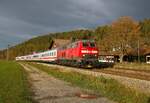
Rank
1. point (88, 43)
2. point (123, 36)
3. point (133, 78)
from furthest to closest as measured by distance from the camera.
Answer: point (123, 36) → point (88, 43) → point (133, 78)

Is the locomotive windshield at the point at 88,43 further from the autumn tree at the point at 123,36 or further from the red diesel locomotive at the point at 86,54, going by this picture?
the autumn tree at the point at 123,36

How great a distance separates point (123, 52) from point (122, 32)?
5.30 meters

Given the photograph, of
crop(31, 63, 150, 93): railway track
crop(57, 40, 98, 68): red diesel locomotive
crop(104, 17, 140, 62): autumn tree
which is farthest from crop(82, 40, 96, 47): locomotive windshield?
crop(104, 17, 140, 62): autumn tree

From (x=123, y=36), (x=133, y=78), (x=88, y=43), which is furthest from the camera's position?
(x=123, y=36)

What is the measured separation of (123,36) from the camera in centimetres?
7469

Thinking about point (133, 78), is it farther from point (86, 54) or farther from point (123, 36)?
point (123, 36)

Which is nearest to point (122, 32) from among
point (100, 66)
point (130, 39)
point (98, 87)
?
point (130, 39)

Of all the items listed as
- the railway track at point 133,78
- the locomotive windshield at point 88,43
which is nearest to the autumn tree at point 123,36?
the locomotive windshield at point 88,43

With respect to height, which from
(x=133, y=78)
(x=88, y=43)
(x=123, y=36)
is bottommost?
(x=133, y=78)

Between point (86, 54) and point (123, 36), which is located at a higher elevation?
point (123, 36)

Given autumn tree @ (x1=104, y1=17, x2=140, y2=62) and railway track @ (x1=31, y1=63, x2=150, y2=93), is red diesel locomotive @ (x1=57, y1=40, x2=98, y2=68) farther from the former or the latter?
autumn tree @ (x1=104, y1=17, x2=140, y2=62)

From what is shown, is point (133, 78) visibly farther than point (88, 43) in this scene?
No

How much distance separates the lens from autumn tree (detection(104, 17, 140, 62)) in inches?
2894

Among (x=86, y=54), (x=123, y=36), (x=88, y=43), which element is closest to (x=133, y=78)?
(x=86, y=54)
